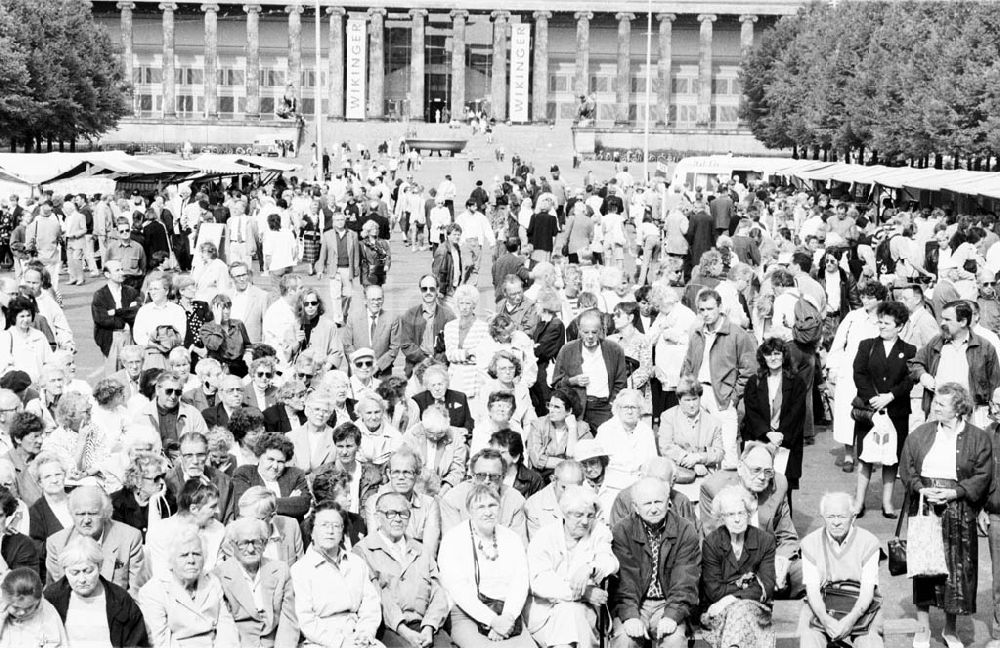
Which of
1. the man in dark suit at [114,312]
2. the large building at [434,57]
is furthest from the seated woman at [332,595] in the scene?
the large building at [434,57]

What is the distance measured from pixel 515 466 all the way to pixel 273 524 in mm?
2186

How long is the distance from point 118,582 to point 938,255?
17.2 meters

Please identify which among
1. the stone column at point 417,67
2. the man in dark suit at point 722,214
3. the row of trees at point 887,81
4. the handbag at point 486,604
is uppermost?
the stone column at point 417,67

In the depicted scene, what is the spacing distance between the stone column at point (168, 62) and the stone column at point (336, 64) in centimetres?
1041

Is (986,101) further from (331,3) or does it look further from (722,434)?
(331,3)

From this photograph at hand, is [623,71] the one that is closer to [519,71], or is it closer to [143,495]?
[519,71]

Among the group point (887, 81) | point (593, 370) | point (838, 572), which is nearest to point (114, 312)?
point (593, 370)

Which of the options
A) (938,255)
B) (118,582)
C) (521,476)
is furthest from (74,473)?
(938,255)

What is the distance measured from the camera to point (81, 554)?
8.66m

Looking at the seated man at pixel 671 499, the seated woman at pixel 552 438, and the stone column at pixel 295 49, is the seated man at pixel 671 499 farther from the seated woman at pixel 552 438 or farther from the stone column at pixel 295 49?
the stone column at pixel 295 49

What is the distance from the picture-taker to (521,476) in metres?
11.5

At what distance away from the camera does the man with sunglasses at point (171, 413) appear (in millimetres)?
12602

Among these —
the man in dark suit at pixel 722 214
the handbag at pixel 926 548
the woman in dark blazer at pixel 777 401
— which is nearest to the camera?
the handbag at pixel 926 548

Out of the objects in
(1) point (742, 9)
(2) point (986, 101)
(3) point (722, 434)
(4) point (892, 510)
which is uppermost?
(1) point (742, 9)
